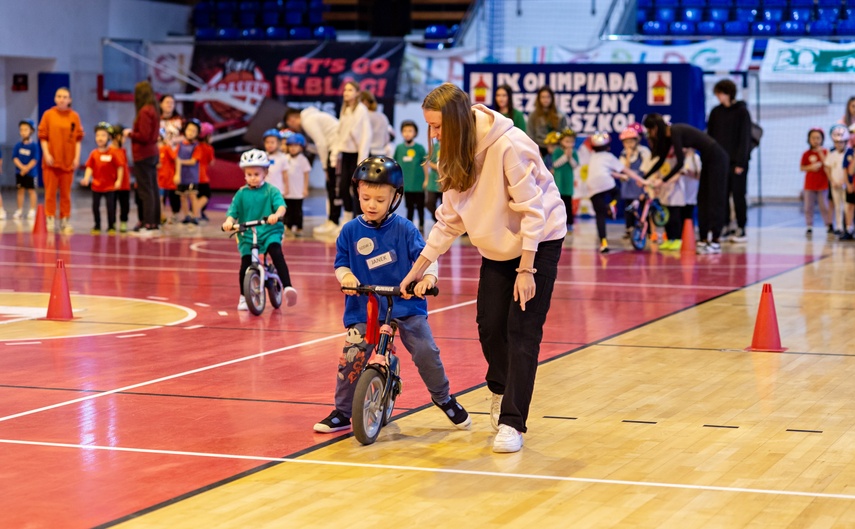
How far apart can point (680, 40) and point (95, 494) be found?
79.3 ft

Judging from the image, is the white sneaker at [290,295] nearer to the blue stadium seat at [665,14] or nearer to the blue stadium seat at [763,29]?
the blue stadium seat at [763,29]

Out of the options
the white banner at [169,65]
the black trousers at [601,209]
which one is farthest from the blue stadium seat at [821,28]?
the white banner at [169,65]

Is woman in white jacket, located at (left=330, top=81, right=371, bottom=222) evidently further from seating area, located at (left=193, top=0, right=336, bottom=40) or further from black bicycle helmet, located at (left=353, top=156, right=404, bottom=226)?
seating area, located at (left=193, top=0, right=336, bottom=40)

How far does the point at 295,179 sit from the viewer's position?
61.4ft

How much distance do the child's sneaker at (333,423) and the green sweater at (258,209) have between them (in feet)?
15.0

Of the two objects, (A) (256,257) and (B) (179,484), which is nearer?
(B) (179,484)

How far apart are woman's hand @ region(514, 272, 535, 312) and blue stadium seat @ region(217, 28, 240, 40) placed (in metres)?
26.9

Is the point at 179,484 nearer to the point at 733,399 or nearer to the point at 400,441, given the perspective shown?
the point at 400,441

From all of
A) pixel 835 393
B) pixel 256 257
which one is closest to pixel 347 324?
pixel 835 393

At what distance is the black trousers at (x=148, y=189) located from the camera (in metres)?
18.8

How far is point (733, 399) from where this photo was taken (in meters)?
7.61

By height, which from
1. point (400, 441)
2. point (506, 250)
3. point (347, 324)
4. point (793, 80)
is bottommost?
point (400, 441)

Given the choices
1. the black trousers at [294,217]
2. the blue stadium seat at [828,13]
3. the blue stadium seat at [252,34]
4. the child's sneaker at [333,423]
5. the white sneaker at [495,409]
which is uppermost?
the blue stadium seat at [828,13]

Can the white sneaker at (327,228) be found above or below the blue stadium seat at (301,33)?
below
